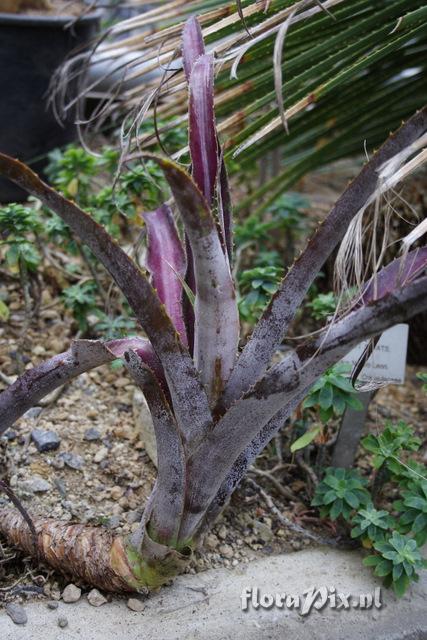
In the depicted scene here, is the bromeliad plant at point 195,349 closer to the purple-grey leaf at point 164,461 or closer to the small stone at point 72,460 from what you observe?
the purple-grey leaf at point 164,461

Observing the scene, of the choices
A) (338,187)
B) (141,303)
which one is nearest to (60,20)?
(338,187)

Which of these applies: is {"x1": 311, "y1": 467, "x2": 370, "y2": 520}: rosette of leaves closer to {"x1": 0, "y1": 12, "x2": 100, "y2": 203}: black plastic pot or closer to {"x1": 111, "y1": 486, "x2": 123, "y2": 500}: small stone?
{"x1": 111, "y1": 486, "x2": 123, "y2": 500}: small stone

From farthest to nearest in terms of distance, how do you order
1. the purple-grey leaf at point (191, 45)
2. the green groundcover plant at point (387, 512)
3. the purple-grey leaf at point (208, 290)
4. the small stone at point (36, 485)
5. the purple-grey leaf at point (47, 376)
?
the small stone at point (36, 485)
the green groundcover plant at point (387, 512)
the purple-grey leaf at point (191, 45)
the purple-grey leaf at point (47, 376)
the purple-grey leaf at point (208, 290)

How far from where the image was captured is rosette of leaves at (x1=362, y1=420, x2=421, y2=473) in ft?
4.28

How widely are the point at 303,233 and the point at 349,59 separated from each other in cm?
84

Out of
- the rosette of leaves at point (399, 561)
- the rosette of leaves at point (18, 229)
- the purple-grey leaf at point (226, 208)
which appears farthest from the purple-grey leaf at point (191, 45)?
the rosette of leaves at point (399, 561)

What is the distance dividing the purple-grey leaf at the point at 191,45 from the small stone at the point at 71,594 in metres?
0.78

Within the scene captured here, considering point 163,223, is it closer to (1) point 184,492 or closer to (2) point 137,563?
(1) point 184,492

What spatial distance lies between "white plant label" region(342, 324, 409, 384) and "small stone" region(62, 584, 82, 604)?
1.96ft

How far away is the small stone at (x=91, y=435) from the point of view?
1.46 meters

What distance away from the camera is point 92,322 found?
5.72 feet

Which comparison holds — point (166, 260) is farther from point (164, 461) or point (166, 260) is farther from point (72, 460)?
point (72, 460)

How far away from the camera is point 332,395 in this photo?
1.30m

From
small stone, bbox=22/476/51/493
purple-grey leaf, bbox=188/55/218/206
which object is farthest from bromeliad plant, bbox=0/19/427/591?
small stone, bbox=22/476/51/493
